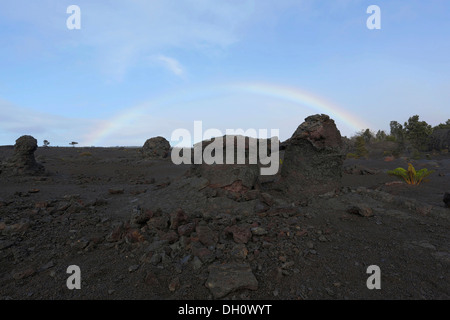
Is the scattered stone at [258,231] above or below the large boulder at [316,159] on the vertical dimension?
below

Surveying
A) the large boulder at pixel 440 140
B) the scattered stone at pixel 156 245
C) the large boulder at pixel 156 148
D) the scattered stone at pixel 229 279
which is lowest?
the scattered stone at pixel 229 279

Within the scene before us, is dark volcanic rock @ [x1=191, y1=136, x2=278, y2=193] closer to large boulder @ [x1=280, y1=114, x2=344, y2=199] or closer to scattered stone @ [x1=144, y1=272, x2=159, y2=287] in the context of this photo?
large boulder @ [x1=280, y1=114, x2=344, y2=199]

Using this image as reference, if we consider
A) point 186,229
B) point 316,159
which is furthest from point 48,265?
point 316,159

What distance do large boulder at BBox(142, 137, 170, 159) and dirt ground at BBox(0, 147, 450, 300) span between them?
17208mm

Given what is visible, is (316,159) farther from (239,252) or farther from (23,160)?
(23,160)

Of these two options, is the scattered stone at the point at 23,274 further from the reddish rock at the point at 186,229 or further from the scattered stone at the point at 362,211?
the scattered stone at the point at 362,211

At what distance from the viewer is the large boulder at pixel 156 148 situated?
74.1 ft

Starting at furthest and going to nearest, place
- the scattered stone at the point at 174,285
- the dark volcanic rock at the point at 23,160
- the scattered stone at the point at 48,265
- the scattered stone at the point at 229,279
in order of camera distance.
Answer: the dark volcanic rock at the point at 23,160, the scattered stone at the point at 48,265, the scattered stone at the point at 174,285, the scattered stone at the point at 229,279

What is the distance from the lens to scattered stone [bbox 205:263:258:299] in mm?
2535

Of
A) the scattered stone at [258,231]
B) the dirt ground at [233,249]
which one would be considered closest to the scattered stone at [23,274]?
the dirt ground at [233,249]

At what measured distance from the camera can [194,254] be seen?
3.17 m

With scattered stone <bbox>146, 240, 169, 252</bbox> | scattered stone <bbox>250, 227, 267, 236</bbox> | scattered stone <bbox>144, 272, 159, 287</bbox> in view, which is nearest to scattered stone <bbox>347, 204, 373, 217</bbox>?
scattered stone <bbox>250, 227, 267, 236</bbox>

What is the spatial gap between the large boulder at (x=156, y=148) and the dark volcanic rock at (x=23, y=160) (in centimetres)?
972

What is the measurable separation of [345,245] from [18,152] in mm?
16376
